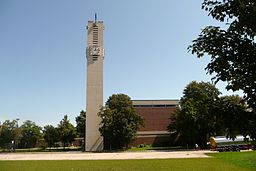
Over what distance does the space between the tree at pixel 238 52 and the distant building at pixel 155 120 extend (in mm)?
71612

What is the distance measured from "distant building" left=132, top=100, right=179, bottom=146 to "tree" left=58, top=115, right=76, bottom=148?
14.9 metres

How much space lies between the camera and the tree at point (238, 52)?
197 inches

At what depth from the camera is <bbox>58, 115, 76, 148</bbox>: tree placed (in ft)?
236

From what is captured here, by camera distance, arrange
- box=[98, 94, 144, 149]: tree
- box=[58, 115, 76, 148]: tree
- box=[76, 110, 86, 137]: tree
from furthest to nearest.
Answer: box=[76, 110, 86, 137]: tree, box=[58, 115, 76, 148]: tree, box=[98, 94, 144, 149]: tree

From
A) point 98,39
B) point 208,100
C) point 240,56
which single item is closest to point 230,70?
point 240,56

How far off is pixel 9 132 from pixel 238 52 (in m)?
75.3

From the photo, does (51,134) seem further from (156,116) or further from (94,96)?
(156,116)

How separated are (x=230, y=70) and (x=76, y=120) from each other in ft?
278

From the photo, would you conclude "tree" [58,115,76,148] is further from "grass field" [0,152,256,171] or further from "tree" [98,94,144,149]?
"grass field" [0,152,256,171]

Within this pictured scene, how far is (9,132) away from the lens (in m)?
73.8

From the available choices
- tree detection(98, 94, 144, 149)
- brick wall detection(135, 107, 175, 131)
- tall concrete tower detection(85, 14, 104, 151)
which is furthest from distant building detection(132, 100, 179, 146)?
tall concrete tower detection(85, 14, 104, 151)

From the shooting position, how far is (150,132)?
256 ft

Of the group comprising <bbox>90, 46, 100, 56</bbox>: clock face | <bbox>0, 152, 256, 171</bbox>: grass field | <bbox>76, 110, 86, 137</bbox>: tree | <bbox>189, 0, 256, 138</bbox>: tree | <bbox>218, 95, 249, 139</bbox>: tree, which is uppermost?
<bbox>90, 46, 100, 56</bbox>: clock face

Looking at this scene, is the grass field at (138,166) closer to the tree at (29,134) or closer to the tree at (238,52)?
the tree at (238,52)
